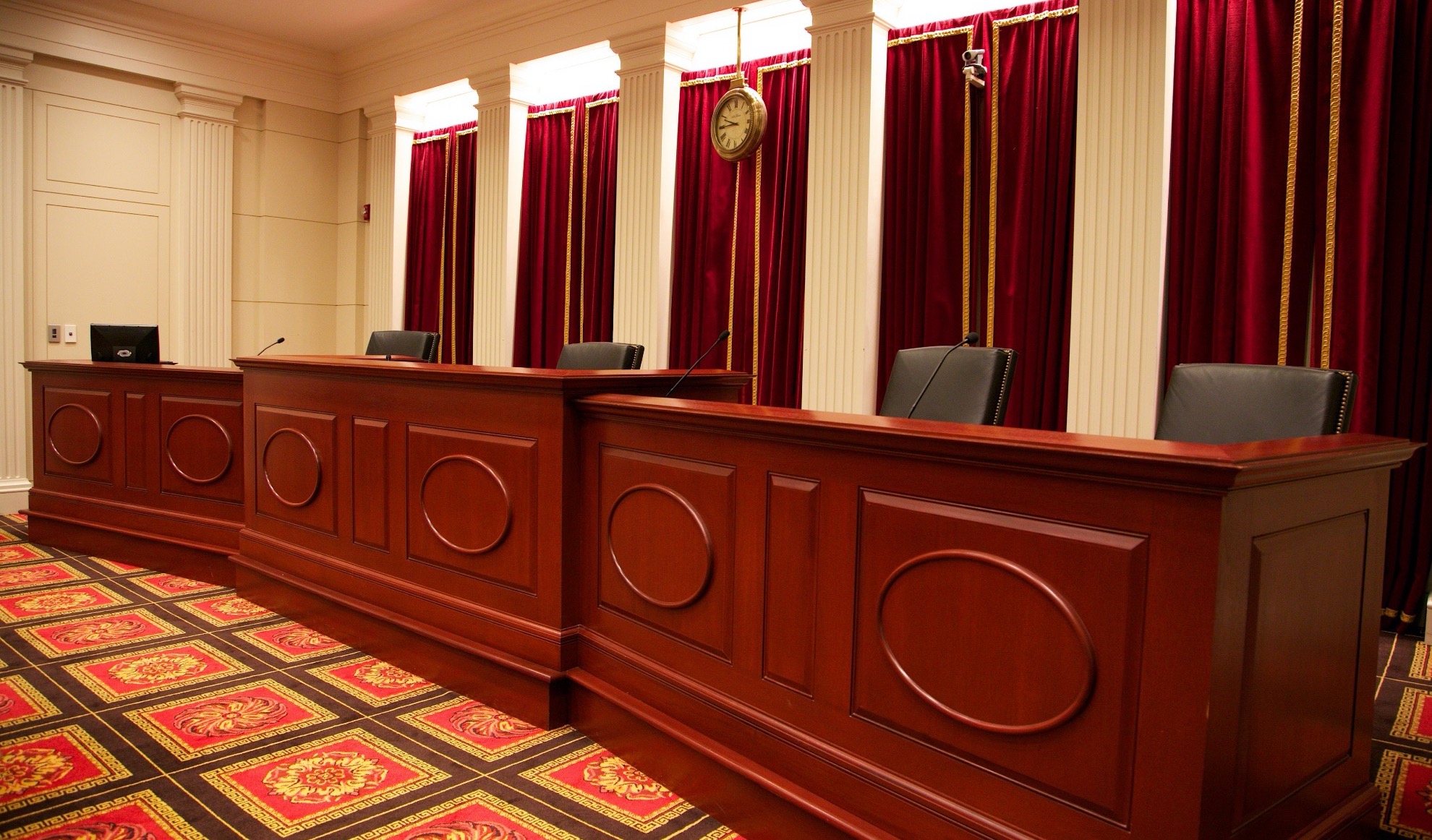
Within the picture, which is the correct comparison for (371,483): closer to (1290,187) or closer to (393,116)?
(1290,187)

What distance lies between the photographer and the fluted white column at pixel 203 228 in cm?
679

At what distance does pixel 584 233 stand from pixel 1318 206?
162 inches

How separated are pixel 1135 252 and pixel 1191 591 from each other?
8.97ft

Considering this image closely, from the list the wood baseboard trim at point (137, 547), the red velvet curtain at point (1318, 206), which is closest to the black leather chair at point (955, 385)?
the red velvet curtain at point (1318, 206)

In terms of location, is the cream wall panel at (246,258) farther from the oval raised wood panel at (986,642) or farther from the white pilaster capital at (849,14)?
the oval raised wood panel at (986,642)

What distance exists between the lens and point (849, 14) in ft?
14.8

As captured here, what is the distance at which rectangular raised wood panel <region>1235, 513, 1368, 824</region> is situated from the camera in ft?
4.77

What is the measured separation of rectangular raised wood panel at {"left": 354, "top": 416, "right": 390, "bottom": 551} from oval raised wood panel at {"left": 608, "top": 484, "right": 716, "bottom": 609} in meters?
1.00

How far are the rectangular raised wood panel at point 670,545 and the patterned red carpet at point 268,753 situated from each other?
1.27ft

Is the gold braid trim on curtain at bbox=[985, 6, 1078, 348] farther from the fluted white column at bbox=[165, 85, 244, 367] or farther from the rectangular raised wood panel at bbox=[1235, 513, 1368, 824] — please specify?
the fluted white column at bbox=[165, 85, 244, 367]

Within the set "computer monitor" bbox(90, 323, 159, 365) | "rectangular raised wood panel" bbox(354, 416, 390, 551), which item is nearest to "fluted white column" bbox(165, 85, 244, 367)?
"computer monitor" bbox(90, 323, 159, 365)

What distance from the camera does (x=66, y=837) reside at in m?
1.95

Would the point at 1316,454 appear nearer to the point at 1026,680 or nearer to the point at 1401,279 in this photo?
the point at 1026,680

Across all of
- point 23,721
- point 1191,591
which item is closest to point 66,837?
point 23,721
